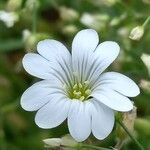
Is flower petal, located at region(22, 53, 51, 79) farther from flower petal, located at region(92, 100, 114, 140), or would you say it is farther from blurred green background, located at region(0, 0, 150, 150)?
blurred green background, located at region(0, 0, 150, 150)

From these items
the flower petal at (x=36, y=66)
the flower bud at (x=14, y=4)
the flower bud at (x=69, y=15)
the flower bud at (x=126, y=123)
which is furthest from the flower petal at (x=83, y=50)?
the flower bud at (x=69, y=15)

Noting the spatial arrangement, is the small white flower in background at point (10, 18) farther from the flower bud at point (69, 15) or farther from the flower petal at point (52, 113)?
the flower petal at point (52, 113)

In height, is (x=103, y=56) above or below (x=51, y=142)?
above

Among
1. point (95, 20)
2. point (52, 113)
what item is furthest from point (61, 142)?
point (95, 20)

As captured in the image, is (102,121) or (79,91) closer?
(102,121)

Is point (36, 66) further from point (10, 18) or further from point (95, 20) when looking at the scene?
point (95, 20)
